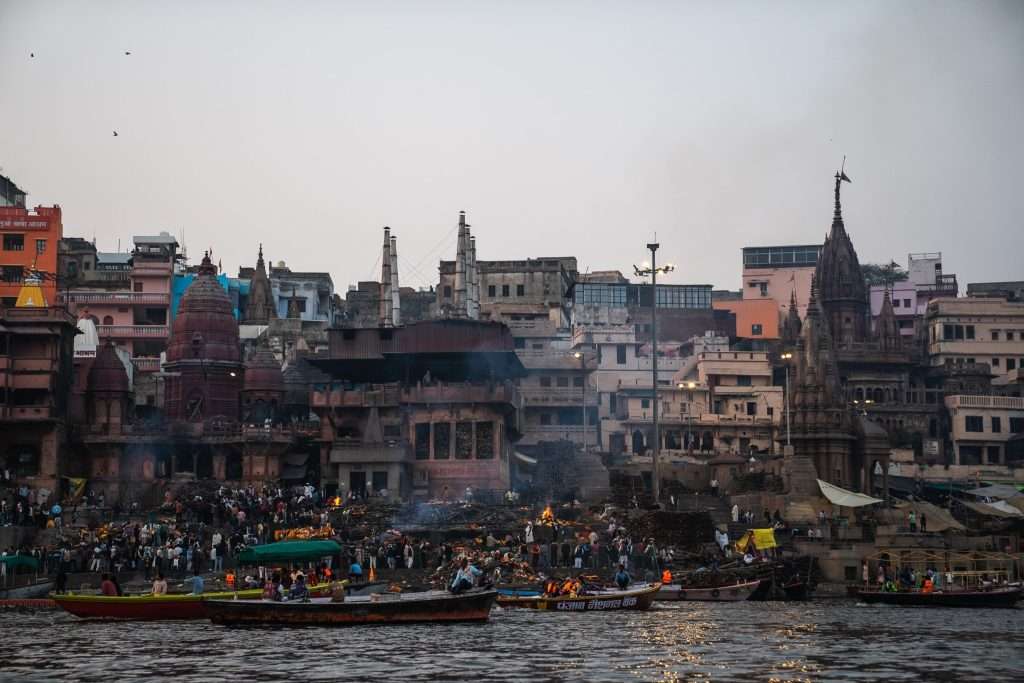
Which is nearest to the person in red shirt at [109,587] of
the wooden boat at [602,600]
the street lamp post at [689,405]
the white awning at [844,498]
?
the wooden boat at [602,600]

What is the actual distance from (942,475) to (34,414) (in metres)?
50.8

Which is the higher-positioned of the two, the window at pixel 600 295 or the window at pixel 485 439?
the window at pixel 600 295

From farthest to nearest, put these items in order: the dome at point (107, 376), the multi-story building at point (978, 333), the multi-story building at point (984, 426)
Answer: the multi-story building at point (978, 333), the multi-story building at point (984, 426), the dome at point (107, 376)

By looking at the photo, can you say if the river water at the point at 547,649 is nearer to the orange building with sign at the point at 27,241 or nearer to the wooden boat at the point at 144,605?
the wooden boat at the point at 144,605

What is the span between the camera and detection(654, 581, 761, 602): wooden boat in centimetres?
5297

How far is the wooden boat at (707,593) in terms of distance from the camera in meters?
53.0

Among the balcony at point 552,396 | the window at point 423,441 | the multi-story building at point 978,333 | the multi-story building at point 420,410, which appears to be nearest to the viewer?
the multi-story building at point 420,410

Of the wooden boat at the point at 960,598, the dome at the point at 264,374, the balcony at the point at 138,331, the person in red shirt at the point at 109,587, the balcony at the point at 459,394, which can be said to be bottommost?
the wooden boat at the point at 960,598

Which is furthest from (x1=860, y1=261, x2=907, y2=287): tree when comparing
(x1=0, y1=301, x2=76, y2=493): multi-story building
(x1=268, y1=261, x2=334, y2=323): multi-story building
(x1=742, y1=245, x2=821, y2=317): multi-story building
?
(x1=0, y1=301, x2=76, y2=493): multi-story building

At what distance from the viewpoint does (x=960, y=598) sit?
52.4m

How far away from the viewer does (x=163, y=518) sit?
63094 millimetres

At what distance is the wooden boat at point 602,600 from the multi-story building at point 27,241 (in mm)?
54063

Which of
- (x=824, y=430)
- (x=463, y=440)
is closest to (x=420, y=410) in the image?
(x=463, y=440)

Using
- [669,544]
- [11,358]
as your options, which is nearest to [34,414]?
[11,358]
